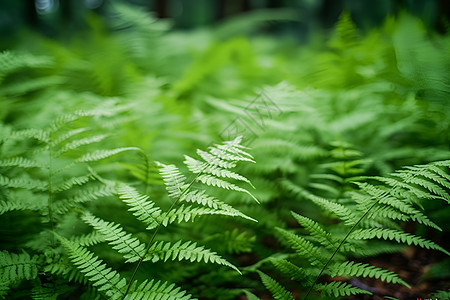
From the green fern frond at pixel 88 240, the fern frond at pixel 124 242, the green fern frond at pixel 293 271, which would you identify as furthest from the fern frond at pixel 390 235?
the green fern frond at pixel 88 240

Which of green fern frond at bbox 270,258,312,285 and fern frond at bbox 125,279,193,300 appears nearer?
fern frond at bbox 125,279,193,300

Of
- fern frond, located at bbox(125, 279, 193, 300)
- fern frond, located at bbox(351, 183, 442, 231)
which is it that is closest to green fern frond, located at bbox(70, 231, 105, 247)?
fern frond, located at bbox(125, 279, 193, 300)

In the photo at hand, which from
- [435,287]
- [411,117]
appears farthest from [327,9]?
[435,287]

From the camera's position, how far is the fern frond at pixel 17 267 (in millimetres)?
1104

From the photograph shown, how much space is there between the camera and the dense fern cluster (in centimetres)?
115

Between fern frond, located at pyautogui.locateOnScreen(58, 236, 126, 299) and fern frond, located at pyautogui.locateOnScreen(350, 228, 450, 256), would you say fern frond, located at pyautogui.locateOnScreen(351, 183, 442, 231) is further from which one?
fern frond, located at pyautogui.locateOnScreen(58, 236, 126, 299)

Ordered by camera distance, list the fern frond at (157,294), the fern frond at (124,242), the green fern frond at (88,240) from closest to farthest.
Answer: the fern frond at (157,294) < the fern frond at (124,242) < the green fern frond at (88,240)

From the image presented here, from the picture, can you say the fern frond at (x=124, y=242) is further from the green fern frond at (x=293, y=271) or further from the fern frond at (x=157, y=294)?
the green fern frond at (x=293, y=271)

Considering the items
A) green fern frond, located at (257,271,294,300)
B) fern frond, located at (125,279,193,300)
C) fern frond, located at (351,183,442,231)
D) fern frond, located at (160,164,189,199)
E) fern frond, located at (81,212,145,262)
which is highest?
fern frond, located at (160,164,189,199)

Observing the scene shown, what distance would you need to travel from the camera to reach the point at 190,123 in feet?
8.01

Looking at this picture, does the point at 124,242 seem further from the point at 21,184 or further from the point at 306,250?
the point at 306,250

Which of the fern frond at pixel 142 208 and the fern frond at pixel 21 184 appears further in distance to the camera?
the fern frond at pixel 21 184

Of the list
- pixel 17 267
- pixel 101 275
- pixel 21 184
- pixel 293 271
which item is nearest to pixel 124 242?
pixel 101 275

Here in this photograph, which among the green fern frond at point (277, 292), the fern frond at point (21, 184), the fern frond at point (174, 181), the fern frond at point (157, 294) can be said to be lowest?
the green fern frond at point (277, 292)
